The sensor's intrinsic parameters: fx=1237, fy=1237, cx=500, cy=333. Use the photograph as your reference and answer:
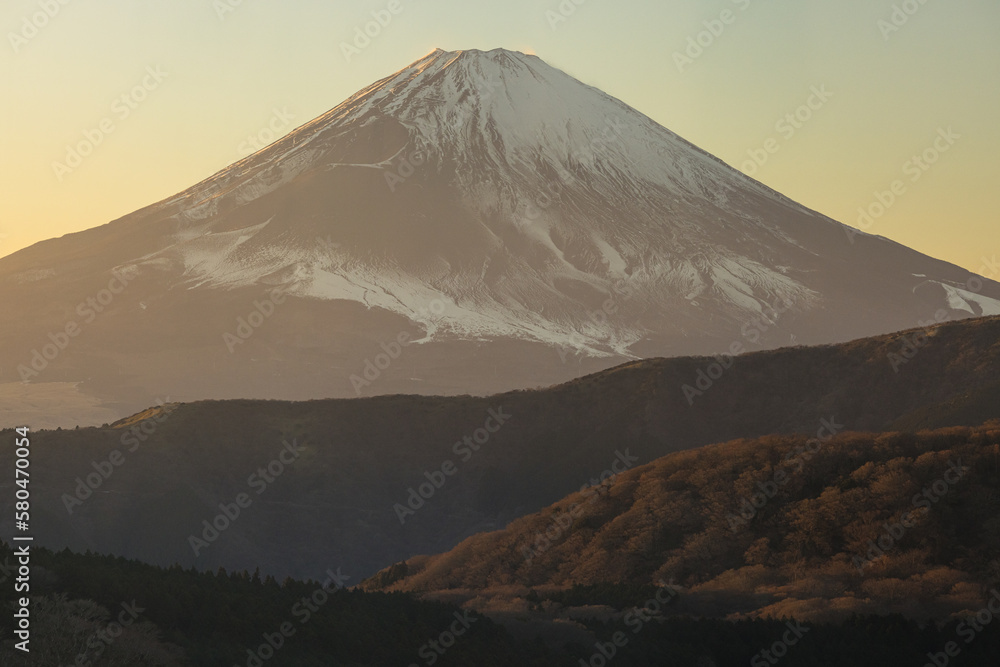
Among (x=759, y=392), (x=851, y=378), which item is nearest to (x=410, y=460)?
(x=759, y=392)

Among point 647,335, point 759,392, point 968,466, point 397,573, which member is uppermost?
point 647,335

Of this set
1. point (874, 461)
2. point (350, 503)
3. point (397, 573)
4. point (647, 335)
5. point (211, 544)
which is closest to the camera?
point (874, 461)

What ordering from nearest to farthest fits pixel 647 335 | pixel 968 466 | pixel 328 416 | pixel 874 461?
pixel 968 466 < pixel 874 461 < pixel 328 416 < pixel 647 335

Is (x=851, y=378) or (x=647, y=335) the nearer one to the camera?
(x=851, y=378)

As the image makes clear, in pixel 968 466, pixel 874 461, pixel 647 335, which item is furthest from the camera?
pixel 647 335

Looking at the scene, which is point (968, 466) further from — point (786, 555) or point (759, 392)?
point (759, 392)

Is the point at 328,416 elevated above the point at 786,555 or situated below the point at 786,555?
above

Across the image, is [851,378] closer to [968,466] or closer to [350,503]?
[350,503]

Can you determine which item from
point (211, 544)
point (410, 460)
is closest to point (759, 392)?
point (410, 460)

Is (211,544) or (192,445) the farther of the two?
(192,445)
